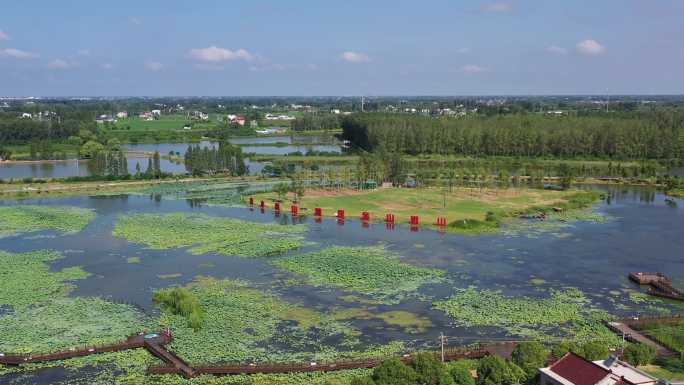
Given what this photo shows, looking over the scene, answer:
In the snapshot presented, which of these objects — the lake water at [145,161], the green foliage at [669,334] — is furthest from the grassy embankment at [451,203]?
the lake water at [145,161]

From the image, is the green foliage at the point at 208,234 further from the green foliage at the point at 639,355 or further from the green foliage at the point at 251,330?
the green foliage at the point at 639,355

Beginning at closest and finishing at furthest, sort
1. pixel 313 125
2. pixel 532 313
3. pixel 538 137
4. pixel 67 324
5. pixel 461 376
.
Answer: pixel 461 376 → pixel 67 324 → pixel 532 313 → pixel 538 137 → pixel 313 125

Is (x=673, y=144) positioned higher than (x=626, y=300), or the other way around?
(x=673, y=144)

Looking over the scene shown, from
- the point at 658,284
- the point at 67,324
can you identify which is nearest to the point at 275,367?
the point at 67,324

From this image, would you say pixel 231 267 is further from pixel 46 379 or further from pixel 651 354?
pixel 651 354

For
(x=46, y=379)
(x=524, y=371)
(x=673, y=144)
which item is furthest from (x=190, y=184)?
(x=673, y=144)

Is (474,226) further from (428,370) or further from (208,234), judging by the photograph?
(428,370)
